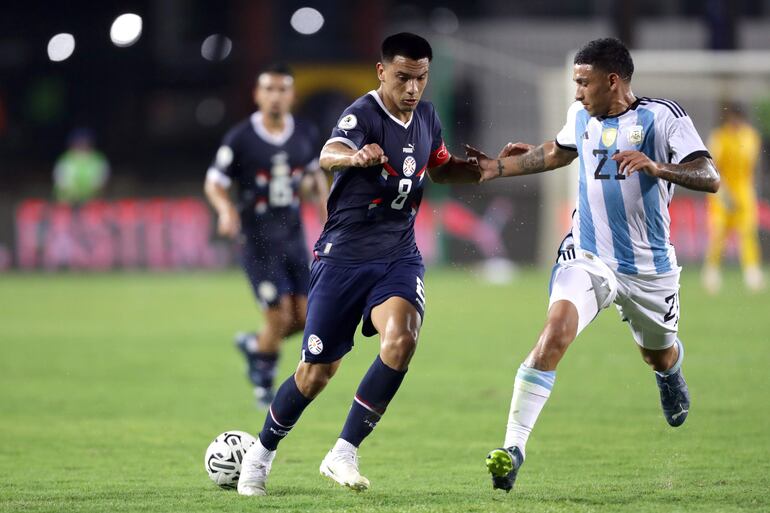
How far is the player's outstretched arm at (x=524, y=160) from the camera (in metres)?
7.17

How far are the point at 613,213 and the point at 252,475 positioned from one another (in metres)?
2.23

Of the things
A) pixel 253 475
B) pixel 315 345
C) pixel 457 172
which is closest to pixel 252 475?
pixel 253 475

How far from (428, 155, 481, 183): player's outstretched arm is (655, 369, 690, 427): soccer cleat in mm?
1566

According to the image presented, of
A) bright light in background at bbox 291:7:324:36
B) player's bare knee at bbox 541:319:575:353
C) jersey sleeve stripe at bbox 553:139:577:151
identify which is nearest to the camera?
player's bare knee at bbox 541:319:575:353

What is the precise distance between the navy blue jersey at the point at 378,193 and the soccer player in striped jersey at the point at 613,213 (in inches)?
25.8

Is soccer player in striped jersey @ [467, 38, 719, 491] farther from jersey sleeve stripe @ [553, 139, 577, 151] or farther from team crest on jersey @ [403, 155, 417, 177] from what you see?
team crest on jersey @ [403, 155, 417, 177]

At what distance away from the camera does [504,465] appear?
19.6 ft

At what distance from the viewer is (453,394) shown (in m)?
10.5

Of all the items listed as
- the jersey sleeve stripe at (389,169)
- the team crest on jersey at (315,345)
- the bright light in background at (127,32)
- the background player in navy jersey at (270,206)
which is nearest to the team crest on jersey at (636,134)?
the jersey sleeve stripe at (389,169)

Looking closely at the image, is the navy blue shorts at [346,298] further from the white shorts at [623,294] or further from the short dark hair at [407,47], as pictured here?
the short dark hair at [407,47]

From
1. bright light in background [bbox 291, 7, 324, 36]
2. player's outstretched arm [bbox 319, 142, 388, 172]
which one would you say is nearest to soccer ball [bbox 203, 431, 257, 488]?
player's outstretched arm [bbox 319, 142, 388, 172]

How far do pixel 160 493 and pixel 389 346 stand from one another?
1.34m

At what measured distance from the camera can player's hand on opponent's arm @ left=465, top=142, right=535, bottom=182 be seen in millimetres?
7172

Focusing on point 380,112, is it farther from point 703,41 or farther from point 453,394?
point 703,41
